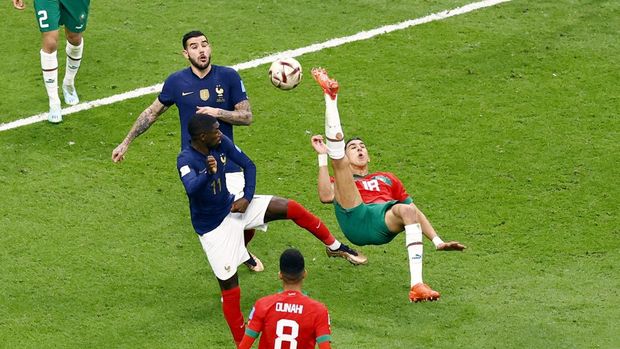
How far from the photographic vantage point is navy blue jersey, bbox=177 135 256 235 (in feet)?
38.3

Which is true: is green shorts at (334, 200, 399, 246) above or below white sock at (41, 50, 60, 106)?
below

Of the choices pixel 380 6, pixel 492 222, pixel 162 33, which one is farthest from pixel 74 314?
pixel 380 6

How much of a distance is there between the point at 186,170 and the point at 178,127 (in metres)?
4.42

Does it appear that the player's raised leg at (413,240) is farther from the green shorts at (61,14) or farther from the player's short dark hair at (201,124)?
the green shorts at (61,14)

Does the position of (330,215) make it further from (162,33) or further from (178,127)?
(162,33)

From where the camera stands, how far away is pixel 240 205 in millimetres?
12078

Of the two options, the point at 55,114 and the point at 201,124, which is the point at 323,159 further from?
the point at 55,114

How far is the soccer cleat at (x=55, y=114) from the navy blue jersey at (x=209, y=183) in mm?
4483

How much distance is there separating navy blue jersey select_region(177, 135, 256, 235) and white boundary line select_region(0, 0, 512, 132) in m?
4.71

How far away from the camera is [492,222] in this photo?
13984 millimetres

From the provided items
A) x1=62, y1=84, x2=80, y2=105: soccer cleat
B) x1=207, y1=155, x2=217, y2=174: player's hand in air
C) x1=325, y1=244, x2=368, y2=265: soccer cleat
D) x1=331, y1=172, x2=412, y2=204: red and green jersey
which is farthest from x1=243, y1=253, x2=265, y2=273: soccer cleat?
x1=62, y1=84, x2=80, y2=105: soccer cleat

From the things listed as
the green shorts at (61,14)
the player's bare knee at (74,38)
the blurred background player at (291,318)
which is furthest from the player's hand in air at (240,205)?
the player's bare knee at (74,38)

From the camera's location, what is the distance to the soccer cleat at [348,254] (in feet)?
43.3

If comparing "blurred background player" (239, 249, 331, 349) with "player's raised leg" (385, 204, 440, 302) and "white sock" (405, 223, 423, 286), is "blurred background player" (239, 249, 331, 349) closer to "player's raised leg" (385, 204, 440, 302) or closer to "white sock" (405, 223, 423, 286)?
"player's raised leg" (385, 204, 440, 302)
